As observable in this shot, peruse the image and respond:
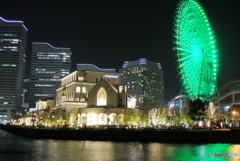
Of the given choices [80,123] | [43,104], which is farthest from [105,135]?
[43,104]

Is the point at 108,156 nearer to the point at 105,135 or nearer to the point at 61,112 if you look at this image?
the point at 105,135

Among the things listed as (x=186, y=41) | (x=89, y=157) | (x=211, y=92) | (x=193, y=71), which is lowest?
(x=89, y=157)

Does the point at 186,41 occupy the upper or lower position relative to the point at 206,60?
upper

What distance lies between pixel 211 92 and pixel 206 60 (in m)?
11.7

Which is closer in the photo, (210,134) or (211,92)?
(210,134)

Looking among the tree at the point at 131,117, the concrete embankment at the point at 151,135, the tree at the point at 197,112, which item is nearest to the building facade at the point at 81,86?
the tree at the point at 131,117

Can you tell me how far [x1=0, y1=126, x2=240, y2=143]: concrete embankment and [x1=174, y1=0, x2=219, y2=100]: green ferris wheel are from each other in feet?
101

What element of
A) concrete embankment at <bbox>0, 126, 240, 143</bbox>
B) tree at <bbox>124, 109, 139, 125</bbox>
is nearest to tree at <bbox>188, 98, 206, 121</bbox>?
concrete embankment at <bbox>0, 126, 240, 143</bbox>

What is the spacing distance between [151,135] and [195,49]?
39.0 metres

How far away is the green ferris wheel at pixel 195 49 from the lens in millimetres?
81375

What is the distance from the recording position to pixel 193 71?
85312mm

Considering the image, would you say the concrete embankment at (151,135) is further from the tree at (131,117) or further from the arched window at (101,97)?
the arched window at (101,97)

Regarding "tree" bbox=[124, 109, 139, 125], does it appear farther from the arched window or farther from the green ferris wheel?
the green ferris wheel

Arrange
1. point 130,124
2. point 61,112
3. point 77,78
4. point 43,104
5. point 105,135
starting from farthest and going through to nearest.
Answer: point 43,104, point 77,78, point 61,112, point 130,124, point 105,135
